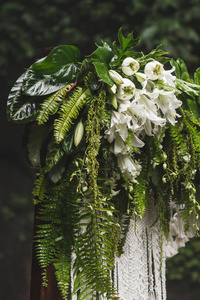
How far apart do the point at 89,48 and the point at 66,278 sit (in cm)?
198

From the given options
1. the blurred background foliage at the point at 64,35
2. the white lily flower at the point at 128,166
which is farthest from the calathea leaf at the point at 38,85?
the blurred background foliage at the point at 64,35

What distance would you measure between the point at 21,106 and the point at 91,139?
18 cm

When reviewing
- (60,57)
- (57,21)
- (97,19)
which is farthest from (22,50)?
(60,57)

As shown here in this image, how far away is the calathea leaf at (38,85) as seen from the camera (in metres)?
0.83

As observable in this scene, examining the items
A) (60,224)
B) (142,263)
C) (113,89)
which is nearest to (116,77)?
(113,89)

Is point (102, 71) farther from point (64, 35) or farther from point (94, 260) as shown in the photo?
point (64, 35)

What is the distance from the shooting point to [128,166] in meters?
0.86

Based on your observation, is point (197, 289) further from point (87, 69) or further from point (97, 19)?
point (87, 69)

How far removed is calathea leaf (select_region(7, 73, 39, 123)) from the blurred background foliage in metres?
1.62

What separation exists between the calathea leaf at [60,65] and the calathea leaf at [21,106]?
0.06 metres

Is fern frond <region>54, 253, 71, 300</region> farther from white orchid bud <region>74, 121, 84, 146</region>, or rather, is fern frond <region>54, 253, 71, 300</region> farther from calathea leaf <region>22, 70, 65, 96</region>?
calathea leaf <region>22, 70, 65, 96</region>

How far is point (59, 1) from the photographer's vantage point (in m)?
2.64

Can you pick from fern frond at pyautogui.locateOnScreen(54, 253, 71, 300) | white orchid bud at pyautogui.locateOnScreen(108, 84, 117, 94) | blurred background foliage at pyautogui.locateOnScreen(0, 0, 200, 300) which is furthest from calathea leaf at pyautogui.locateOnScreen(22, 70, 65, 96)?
blurred background foliage at pyautogui.locateOnScreen(0, 0, 200, 300)

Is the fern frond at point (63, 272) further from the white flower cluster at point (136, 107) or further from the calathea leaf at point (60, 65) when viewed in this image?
the calathea leaf at point (60, 65)
